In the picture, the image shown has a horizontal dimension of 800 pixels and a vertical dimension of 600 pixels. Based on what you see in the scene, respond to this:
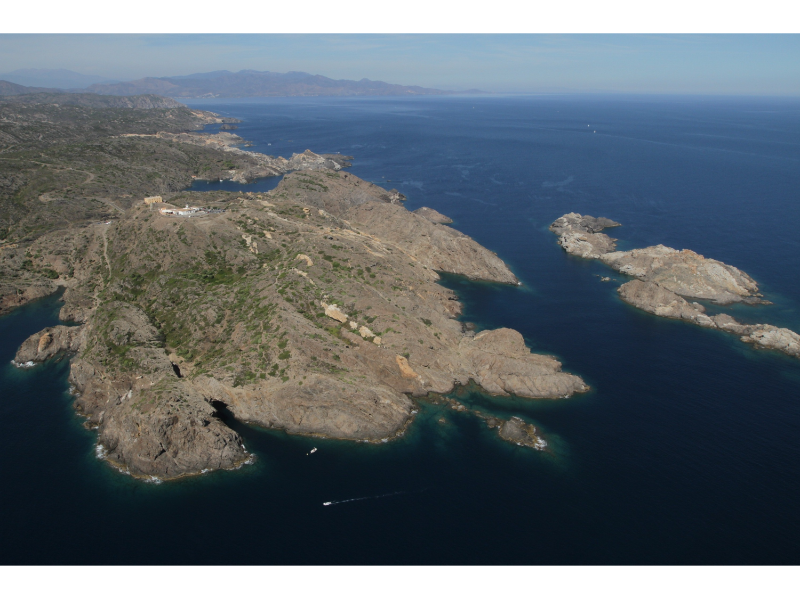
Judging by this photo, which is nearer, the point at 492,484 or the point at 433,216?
the point at 492,484

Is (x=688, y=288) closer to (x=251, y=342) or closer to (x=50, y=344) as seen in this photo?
(x=251, y=342)

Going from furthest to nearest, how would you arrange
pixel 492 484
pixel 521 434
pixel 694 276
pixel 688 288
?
pixel 694 276
pixel 688 288
pixel 521 434
pixel 492 484

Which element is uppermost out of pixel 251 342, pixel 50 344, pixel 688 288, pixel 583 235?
pixel 583 235

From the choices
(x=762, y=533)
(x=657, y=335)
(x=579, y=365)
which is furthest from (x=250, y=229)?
(x=762, y=533)

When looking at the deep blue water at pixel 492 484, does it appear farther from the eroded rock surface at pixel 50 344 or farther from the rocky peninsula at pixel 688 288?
the rocky peninsula at pixel 688 288

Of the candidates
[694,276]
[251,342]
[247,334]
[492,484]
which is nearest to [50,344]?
[247,334]

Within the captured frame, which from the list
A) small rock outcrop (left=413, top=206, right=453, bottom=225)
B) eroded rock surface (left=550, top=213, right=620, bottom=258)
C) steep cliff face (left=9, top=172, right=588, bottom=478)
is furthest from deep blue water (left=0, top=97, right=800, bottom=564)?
small rock outcrop (left=413, top=206, right=453, bottom=225)

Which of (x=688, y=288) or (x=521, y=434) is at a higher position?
(x=688, y=288)
